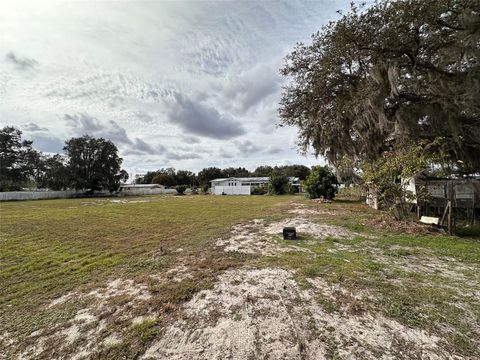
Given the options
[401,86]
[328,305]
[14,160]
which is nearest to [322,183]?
[401,86]

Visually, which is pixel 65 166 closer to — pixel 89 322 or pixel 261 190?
pixel 261 190

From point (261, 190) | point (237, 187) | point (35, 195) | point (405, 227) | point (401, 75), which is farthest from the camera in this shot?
point (237, 187)

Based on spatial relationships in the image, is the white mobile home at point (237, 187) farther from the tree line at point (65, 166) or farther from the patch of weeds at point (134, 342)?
the patch of weeds at point (134, 342)

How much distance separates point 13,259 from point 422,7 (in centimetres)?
1282

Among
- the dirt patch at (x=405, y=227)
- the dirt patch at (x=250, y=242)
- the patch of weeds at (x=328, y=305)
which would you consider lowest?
the patch of weeds at (x=328, y=305)

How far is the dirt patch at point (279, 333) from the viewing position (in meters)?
2.25

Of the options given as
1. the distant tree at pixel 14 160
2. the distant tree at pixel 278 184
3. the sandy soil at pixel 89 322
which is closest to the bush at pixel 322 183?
the distant tree at pixel 278 184

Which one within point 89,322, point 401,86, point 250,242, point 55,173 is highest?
point 401,86

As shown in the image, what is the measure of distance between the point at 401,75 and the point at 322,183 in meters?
11.3

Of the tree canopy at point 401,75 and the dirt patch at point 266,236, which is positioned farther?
the tree canopy at point 401,75

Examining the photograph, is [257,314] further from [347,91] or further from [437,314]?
[347,91]

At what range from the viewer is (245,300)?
324cm

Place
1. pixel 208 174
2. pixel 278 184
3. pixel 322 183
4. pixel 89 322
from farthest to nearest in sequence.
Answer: pixel 208 174
pixel 278 184
pixel 322 183
pixel 89 322

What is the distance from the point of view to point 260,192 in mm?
35375
